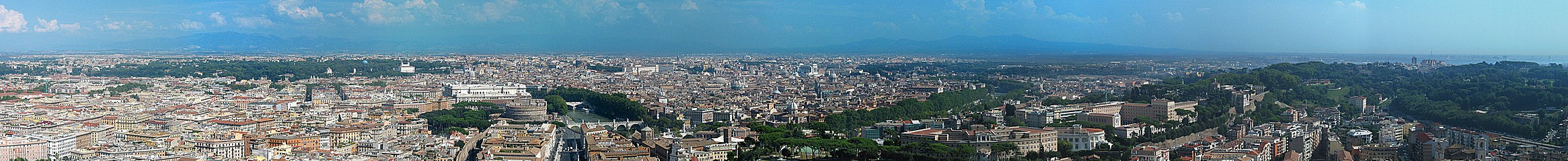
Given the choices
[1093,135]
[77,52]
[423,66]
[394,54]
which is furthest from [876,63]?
[1093,135]

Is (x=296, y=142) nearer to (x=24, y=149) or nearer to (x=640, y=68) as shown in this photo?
(x=24, y=149)

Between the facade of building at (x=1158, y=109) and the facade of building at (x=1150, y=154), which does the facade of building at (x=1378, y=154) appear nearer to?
the facade of building at (x=1150, y=154)

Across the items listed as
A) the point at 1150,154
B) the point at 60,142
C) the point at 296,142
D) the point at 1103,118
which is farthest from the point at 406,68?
the point at 1150,154

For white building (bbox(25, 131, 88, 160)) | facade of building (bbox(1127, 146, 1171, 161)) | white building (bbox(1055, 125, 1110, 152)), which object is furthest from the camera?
white building (bbox(1055, 125, 1110, 152))

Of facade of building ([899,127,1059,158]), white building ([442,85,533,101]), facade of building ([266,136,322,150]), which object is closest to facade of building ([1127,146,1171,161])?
facade of building ([899,127,1059,158])

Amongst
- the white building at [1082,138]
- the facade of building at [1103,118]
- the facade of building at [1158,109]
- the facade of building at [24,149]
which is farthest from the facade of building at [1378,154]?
the facade of building at [24,149]

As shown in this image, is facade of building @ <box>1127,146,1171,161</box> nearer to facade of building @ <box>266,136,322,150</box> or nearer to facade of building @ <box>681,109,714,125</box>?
facade of building @ <box>266,136,322,150</box>

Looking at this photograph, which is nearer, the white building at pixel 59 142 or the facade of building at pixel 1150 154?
the facade of building at pixel 1150 154

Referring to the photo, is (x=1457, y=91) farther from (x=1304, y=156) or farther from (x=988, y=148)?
(x=988, y=148)
